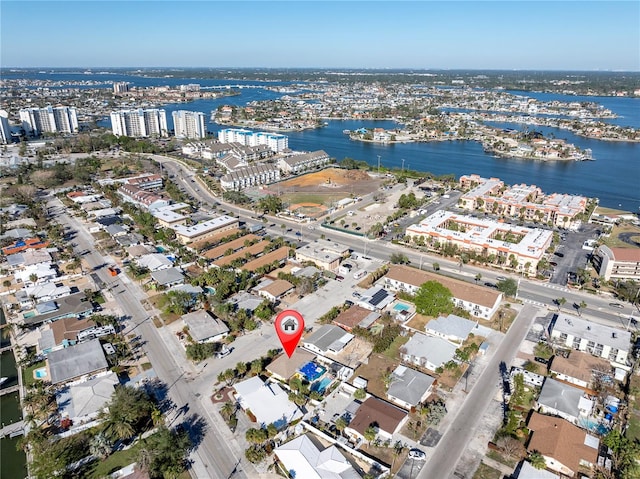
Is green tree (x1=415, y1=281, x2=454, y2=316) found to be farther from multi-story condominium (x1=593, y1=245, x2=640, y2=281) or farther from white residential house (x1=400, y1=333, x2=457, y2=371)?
multi-story condominium (x1=593, y1=245, x2=640, y2=281)

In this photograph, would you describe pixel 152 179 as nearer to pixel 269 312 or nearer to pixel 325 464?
pixel 269 312

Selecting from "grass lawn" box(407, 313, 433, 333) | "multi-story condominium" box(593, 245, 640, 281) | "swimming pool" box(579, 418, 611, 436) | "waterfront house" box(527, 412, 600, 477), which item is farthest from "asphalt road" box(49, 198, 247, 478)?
"multi-story condominium" box(593, 245, 640, 281)

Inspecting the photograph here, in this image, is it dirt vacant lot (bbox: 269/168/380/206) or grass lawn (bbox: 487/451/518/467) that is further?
dirt vacant lot (bbox: 269/168/380/206)

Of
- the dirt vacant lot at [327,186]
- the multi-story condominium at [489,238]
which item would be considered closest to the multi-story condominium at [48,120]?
the dirt vacant lot at [327,186]

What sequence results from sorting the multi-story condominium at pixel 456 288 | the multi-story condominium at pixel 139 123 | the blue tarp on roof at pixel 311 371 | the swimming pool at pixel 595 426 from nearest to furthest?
the swimming pool at pixel 595 426 < the blue tarp on roof at pixel 311 371 < the multi-story condominium at pixel 456 288 < the multi-story condominium at pixel 139 123

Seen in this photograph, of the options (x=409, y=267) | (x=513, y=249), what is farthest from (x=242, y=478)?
(x=513, y=249)

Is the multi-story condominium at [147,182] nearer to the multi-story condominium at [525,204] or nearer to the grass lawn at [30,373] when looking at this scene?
the grass lawn at [30,373]
